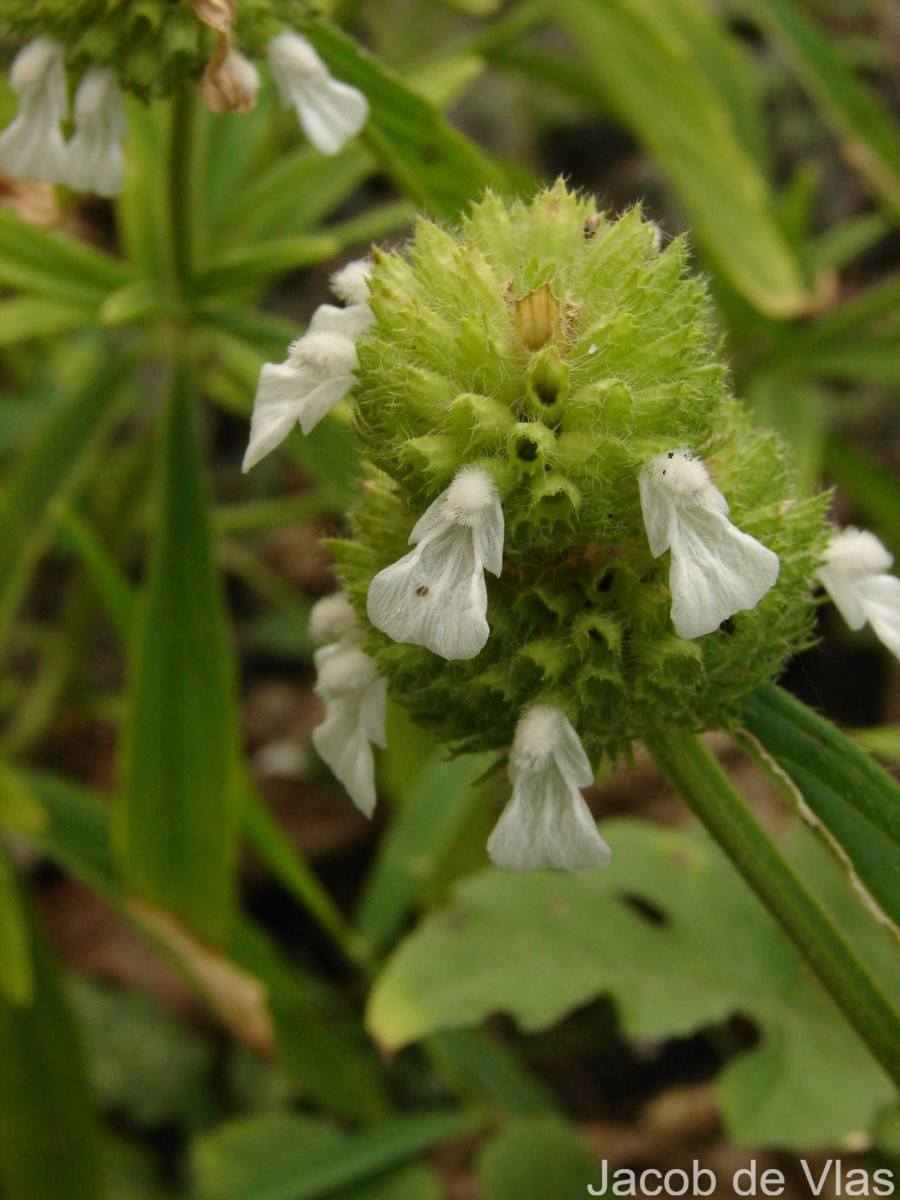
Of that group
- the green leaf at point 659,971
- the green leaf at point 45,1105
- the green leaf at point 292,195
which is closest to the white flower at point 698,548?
the green leaf at point 659,971

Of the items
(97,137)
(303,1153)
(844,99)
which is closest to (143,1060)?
(303,1153)

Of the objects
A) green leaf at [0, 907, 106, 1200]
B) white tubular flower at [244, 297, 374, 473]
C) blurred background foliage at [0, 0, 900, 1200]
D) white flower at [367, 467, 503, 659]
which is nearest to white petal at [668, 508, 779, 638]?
white flower at [367, 467, 503, 659]

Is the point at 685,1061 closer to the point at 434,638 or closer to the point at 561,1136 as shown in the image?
the point at 561,1136

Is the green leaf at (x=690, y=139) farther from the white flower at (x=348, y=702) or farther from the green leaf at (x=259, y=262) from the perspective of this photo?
the white flower at (x=348, y=702)

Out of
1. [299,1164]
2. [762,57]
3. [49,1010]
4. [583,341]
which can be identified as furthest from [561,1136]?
[762,57]

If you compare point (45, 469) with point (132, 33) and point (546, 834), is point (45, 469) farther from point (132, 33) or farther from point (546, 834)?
point (546, 834)
